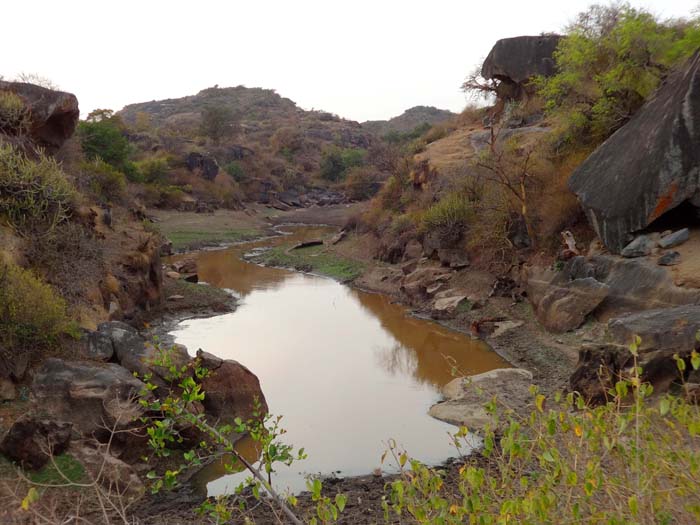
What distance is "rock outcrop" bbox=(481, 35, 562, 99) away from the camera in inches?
1131

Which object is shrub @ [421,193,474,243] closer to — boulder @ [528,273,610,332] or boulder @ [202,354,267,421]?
boulder @ [528,273,610,332]

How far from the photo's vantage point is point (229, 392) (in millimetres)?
9523

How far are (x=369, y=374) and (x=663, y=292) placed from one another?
6.11 meters

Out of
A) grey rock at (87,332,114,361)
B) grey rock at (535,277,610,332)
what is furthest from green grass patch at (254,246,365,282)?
grey rock at (87,332,114,361)

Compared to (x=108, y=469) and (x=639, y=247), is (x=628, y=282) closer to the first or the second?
(x=639, y=247)

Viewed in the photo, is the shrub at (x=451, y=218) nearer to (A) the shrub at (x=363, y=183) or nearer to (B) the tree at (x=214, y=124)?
(A) the shrub at (x=363, y=183)

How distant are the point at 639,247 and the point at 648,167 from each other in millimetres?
1721

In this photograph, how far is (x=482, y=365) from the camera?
41.9ft

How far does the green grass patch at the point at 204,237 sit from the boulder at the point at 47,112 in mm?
14419

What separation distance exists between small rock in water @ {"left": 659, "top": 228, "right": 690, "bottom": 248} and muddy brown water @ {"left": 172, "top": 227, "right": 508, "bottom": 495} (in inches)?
168

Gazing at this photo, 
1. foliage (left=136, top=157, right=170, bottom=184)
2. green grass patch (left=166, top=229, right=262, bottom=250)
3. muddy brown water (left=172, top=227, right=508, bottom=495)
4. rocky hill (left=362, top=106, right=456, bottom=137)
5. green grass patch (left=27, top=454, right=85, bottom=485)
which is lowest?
muddy brown water (left=172, top=227, right=508, bottom=495)

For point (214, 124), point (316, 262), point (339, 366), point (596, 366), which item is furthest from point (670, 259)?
point (214, 124)

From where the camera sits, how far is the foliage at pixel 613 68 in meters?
14.1

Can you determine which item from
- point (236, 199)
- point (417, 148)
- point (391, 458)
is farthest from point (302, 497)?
point (236, 199)
